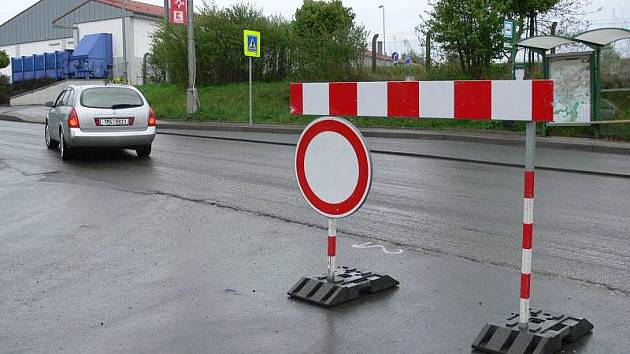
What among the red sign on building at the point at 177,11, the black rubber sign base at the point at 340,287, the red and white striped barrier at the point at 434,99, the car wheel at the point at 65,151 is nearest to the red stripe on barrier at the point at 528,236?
the red and white striped barrier at the point at 434,99

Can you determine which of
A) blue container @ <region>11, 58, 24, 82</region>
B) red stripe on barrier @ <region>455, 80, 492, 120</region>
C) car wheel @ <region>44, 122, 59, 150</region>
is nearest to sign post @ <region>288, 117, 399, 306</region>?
red stripe on barrier @ <region>455, 80, 492, 120</region>

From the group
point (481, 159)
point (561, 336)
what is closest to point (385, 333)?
point (561, 336)

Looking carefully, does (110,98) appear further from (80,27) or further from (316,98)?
(80,27)

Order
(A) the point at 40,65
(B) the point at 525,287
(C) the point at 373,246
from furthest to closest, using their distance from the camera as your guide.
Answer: (A) the point at 40,65
(C) the point at 373,246
(B) the point at 525,287

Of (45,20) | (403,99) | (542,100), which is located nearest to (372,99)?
(403,99)

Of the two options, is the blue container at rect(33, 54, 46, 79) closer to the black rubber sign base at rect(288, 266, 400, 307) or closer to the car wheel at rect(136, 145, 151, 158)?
the car wheel at rect(136, 145, 151, 158)

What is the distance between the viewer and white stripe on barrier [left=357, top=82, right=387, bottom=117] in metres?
4.93

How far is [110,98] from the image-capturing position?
557 inches

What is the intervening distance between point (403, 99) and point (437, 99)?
0.87 feet

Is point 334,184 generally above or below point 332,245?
above

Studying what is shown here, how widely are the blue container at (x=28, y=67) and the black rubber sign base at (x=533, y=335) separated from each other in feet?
186

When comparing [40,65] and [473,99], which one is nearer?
[473,99]

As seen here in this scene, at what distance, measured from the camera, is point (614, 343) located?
4.31 meters

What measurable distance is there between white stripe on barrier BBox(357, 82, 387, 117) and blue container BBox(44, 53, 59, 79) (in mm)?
52745
